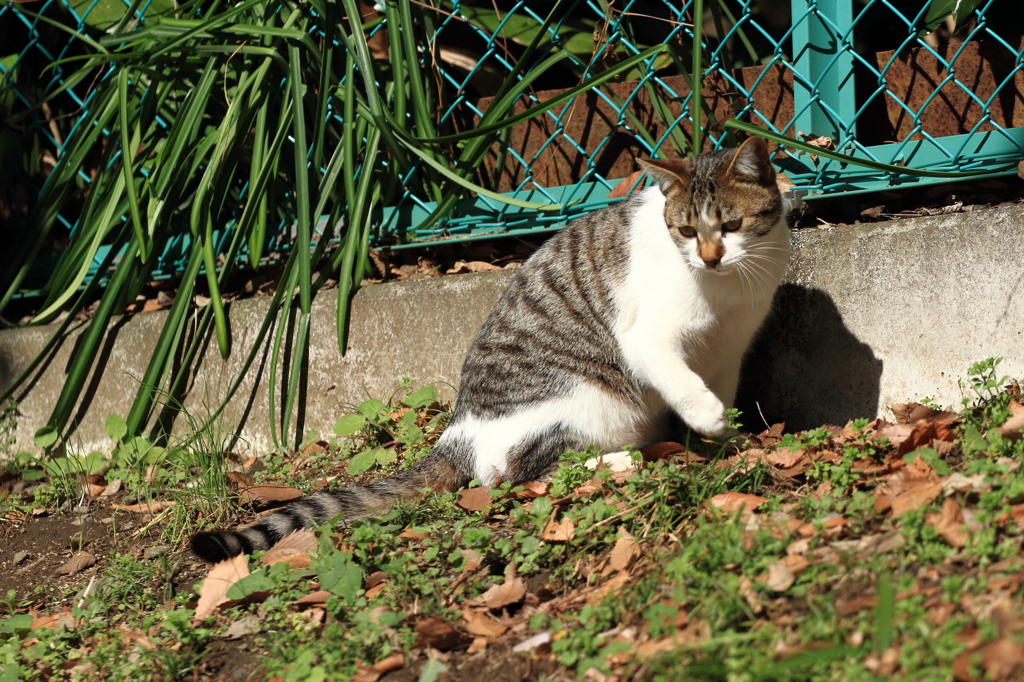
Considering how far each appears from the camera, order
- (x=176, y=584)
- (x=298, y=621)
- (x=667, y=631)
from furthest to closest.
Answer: (x=176, y=584) → (x=298, y=621) → (x=667, y=631)

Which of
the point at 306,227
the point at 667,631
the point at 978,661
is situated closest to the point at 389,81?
the point at 306,227

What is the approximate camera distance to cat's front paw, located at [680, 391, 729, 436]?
2404mm

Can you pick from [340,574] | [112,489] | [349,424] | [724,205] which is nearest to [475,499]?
[340,574]

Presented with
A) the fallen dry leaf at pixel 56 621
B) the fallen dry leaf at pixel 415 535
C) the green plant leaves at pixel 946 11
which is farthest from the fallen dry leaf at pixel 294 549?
the green plant leaves at pixel 946 11

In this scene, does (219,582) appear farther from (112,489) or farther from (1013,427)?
(1013,427)

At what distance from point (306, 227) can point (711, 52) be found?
186cm

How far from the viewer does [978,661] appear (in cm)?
116

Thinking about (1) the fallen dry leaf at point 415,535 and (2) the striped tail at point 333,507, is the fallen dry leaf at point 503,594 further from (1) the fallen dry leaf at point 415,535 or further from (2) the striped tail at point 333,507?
(2) the striped tail at point 333,507

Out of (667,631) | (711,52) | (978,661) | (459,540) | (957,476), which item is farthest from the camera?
(711,52)

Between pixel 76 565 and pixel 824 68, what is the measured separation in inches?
128

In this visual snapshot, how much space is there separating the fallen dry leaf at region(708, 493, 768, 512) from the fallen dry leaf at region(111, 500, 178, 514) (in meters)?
1.92

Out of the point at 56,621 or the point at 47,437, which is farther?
the point at 47,437

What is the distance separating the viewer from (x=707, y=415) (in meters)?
2.41

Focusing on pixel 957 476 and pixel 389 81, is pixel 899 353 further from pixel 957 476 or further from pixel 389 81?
pixel 389 81
